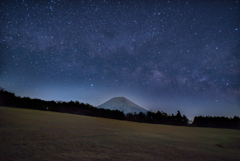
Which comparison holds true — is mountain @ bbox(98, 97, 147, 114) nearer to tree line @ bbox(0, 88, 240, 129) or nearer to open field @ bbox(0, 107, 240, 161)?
tree line @ bbox(0, 88, 240, 129)

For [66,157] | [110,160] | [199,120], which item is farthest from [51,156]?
[199,120]

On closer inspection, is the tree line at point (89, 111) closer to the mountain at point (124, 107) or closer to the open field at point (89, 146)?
the open field at point (89, 146)

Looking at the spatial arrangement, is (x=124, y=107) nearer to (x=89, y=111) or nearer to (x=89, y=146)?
(x=89, y=111)

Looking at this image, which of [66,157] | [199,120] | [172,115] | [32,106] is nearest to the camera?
[66,157]

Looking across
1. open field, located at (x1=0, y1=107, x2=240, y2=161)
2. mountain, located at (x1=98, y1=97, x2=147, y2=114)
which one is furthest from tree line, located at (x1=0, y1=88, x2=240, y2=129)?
mountain, located at (x1=98, y1=97, x2=147, y2=114)

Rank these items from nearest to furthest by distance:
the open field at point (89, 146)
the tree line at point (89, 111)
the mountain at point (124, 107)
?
the open field at point (89, 146), the tree line at point (89, 111), the mountain at point (124, 107)

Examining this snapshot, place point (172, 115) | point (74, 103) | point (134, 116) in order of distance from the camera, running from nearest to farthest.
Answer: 1. point (134, 116)
2. point (74, 103)
3. point (172, 115)

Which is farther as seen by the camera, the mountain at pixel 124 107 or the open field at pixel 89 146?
the mountain at pixel 124 107

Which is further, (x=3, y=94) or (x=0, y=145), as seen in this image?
(x=3, y=94)

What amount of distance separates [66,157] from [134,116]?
95.1 feet

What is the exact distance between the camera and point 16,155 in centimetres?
183

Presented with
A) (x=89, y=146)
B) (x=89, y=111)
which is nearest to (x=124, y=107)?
(x=89, y=111)

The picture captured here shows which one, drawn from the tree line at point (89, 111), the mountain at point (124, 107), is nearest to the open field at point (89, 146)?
the tree line at point (89, 111)

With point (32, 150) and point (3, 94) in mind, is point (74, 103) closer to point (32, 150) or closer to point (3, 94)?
point (3, 94)
